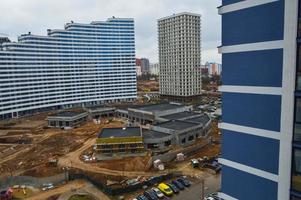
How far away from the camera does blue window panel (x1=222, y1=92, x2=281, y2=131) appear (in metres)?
12.5

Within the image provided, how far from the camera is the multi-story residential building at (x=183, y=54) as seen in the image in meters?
128

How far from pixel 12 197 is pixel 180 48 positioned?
10075 centimetres

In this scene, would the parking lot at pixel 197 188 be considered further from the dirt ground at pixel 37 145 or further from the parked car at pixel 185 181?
the dirt ground at pixel 37 145

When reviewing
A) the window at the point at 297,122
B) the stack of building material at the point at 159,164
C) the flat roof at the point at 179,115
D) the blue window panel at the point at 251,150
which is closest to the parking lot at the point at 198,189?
the stack of building material at the point at 159,164

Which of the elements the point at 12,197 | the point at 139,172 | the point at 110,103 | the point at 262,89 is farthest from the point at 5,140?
the point at 262,89

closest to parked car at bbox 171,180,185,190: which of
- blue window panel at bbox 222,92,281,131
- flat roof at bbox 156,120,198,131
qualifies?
flat roof at bbox 156,120,198,131

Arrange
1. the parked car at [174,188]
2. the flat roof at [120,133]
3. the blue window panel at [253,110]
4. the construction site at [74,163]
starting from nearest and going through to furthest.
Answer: the blue window panel at [253,110] < the parked car at [174,188] < the construction site at [74,163] < the flat roof at [120,133]

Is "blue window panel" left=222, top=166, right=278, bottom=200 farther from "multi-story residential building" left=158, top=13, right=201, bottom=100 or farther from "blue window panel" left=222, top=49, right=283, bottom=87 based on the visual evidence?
"multi-story residential building" left=158, top=13, right=201, bottom=100

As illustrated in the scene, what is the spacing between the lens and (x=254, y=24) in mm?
13242

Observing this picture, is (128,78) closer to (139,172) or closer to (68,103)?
(68,103)

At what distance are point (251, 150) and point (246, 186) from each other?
2.01 m

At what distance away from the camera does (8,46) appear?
10525cm

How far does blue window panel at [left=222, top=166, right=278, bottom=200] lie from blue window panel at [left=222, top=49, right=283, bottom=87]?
4649mm

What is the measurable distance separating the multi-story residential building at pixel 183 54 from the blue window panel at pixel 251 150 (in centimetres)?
11409
